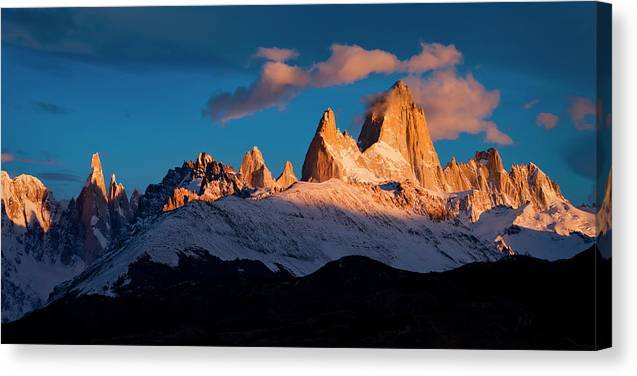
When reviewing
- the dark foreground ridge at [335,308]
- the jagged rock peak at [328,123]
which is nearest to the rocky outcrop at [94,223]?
the dark foreground ridge at [335,308]

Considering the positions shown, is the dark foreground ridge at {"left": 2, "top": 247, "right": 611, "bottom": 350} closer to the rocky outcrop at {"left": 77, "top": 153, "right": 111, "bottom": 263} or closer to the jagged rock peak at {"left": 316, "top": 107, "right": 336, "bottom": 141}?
the rocky outcrop at {"left": 77, "top": 153, "right": 111, "bottom": 263}

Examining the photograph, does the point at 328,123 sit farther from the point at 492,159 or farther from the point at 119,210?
the point at 119,210

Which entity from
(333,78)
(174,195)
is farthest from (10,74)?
(333,78)

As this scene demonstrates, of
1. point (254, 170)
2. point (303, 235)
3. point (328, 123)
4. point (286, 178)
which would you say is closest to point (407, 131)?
point (328, 123)

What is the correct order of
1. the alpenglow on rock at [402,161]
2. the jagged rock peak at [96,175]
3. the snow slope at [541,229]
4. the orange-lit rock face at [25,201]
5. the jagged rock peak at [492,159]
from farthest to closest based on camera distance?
the orange-lit rock face at [25,201] → the jagged rock peak at [96,175] → the alpenglow on rock at [402,161] → the jagged rock peak at [492,159] → the snow slope at [541,229]

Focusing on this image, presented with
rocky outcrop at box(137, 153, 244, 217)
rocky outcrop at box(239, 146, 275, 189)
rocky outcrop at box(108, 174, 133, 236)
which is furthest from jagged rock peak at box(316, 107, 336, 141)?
rocky outcrop at box(108, 174, 133, 236)

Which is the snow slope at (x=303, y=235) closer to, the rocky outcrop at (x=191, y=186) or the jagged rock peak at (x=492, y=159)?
the rocky outcrop at (x=191, y=186)

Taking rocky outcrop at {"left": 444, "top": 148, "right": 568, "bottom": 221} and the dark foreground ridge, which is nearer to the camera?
the dark foreground ridge
